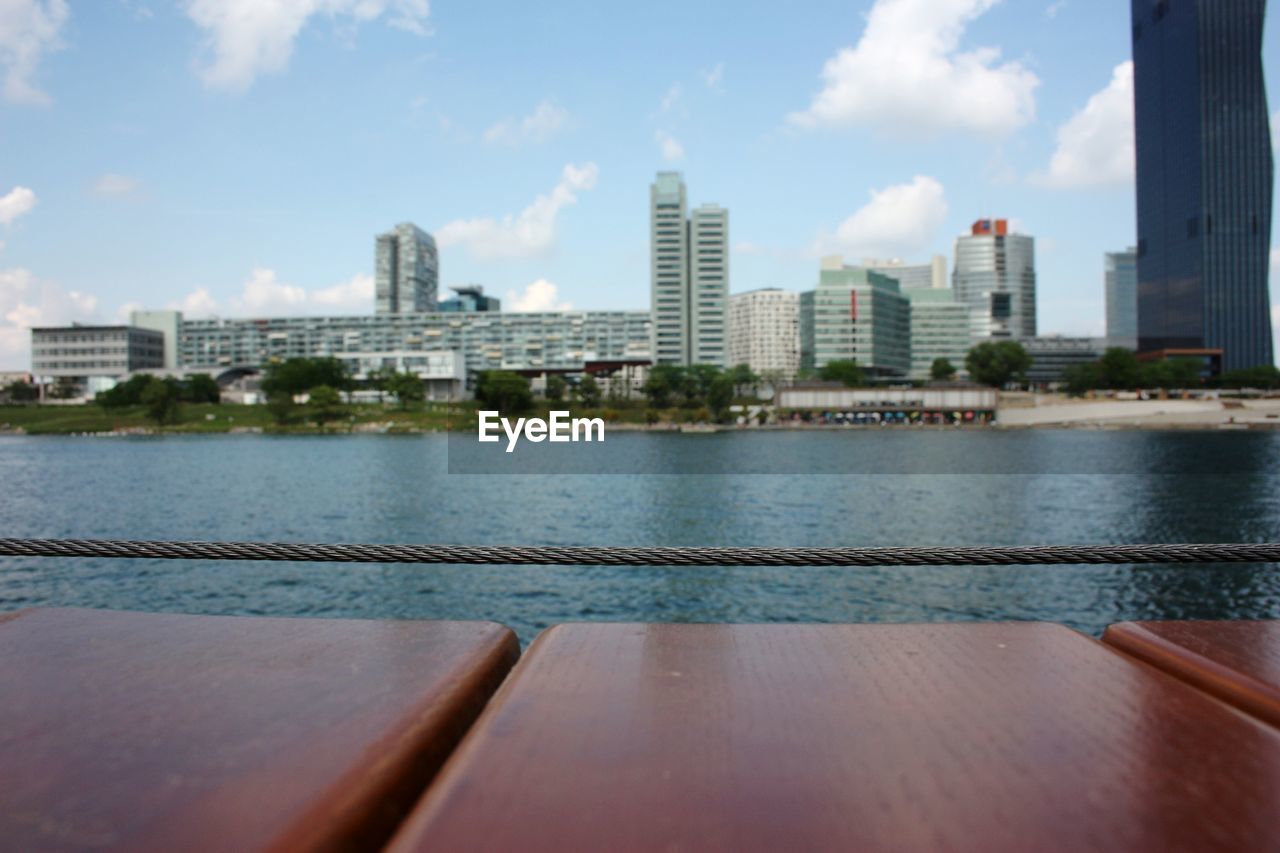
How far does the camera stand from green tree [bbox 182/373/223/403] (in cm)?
11369


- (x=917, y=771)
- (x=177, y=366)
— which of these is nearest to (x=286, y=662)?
(x=917, y=771)

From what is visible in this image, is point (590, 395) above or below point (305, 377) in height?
below

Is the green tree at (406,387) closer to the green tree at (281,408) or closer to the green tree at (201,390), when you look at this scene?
the green tree at (281,408)

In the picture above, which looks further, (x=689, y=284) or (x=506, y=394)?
(x=689, y=284)

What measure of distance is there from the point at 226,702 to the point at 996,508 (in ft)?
107

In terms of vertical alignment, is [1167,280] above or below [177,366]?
above

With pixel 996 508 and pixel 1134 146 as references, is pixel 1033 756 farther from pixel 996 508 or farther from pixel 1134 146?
pixel 1134 146

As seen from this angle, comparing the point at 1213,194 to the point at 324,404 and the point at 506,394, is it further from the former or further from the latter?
the point at 324,404

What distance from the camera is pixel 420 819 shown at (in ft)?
2.27

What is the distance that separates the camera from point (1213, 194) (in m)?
131

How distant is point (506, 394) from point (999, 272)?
487ft

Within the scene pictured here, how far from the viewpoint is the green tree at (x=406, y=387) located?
100375 mm

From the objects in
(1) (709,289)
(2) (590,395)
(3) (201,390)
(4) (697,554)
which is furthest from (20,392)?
(4) (697,554)

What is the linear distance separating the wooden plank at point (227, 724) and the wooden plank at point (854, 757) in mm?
61
